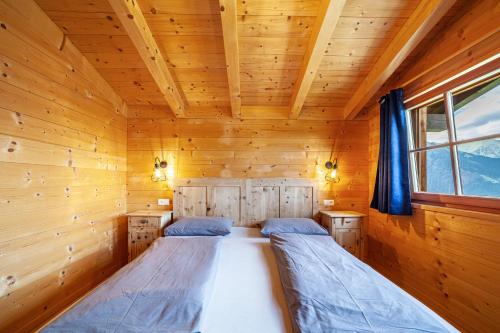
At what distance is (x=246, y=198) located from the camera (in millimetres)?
2717

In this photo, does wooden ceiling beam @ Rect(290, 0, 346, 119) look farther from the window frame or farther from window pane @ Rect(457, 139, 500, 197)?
window pane @ Rect(457, 139, 500, 197)

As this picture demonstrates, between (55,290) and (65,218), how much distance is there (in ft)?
1.94

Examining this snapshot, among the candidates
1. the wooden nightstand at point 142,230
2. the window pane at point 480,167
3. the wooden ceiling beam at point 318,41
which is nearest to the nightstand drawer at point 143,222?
the wooden nightstand at point 142,230

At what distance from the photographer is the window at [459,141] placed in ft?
4.85

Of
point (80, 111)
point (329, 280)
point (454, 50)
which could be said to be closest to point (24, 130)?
point (80, 111)

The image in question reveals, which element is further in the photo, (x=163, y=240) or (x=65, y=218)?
(x=163, y=240)

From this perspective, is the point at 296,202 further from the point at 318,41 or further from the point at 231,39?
the point at 231,39

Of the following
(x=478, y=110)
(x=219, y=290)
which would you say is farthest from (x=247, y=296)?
(x=478, y=110)

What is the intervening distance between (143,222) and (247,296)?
177 cm

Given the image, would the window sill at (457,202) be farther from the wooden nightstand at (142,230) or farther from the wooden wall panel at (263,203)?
the wooden nightstand at (142,230)

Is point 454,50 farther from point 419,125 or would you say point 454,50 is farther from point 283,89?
point 283,89

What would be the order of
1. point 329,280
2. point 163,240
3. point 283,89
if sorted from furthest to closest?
point 283,89, point 163,240, point 329,280

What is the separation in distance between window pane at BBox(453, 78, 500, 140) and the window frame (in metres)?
0.03

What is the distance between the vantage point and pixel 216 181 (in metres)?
2.73
